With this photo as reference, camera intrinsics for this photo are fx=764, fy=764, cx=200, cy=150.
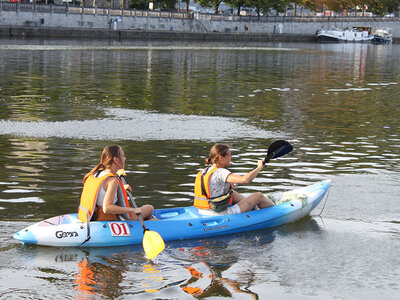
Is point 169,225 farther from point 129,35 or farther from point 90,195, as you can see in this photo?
point 129,35

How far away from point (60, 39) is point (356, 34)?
6533cm

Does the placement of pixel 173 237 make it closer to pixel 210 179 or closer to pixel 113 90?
pixel 210 179

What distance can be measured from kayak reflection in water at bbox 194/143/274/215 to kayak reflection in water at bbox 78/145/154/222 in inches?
45.0

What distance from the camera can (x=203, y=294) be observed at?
846 cm

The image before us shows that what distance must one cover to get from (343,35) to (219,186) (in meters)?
120

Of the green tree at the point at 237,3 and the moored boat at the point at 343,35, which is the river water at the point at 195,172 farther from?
the moored boat at the point at 343,35

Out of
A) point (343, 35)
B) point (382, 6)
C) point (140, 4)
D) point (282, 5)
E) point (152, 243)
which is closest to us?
point (152, 243)

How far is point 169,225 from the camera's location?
10.5 metres

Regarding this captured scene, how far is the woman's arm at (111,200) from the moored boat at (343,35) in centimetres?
→ 11699

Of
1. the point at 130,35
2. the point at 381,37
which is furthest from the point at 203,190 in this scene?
the point at 381,37

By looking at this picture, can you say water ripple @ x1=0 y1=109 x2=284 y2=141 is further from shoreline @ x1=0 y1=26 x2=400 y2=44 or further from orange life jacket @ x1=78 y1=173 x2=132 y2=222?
shoreline @ x1=0 y1=26 x2=400 y2=44

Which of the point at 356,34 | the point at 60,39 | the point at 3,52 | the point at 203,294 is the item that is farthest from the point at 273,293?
the point at 356,34

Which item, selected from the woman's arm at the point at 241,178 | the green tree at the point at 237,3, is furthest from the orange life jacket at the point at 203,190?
the green tree at the point at 237,3

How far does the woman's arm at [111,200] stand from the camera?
388 inches
